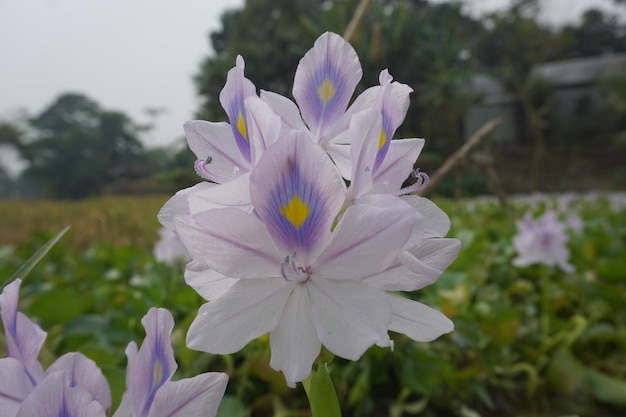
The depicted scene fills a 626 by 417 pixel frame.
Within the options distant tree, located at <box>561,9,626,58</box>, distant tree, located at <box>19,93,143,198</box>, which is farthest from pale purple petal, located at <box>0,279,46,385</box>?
distant tree, located at <box>19,93,143,198</box>

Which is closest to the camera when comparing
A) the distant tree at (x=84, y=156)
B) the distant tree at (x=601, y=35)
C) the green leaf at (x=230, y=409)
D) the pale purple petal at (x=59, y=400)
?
the pale purple petal at (x=59, y=400)

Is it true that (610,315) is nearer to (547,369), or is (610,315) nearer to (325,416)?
(547,369)

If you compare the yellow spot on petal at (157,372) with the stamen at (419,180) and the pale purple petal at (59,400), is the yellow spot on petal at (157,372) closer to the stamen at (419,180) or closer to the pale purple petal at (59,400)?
the pale purple petal at (59,400)

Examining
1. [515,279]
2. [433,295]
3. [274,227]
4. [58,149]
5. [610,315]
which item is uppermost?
[58,149]

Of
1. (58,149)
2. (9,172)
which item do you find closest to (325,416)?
(58,149)

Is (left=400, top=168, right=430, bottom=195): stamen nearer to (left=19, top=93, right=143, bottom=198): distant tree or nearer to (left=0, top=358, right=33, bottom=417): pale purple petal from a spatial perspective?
(left=0, top=358, right=33, bottom=417): pale purple petal

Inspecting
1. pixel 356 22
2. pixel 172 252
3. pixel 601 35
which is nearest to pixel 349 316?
pixel 356 22

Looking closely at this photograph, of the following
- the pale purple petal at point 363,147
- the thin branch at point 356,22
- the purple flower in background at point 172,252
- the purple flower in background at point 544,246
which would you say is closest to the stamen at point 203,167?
the pale purple petal at point 363,147
